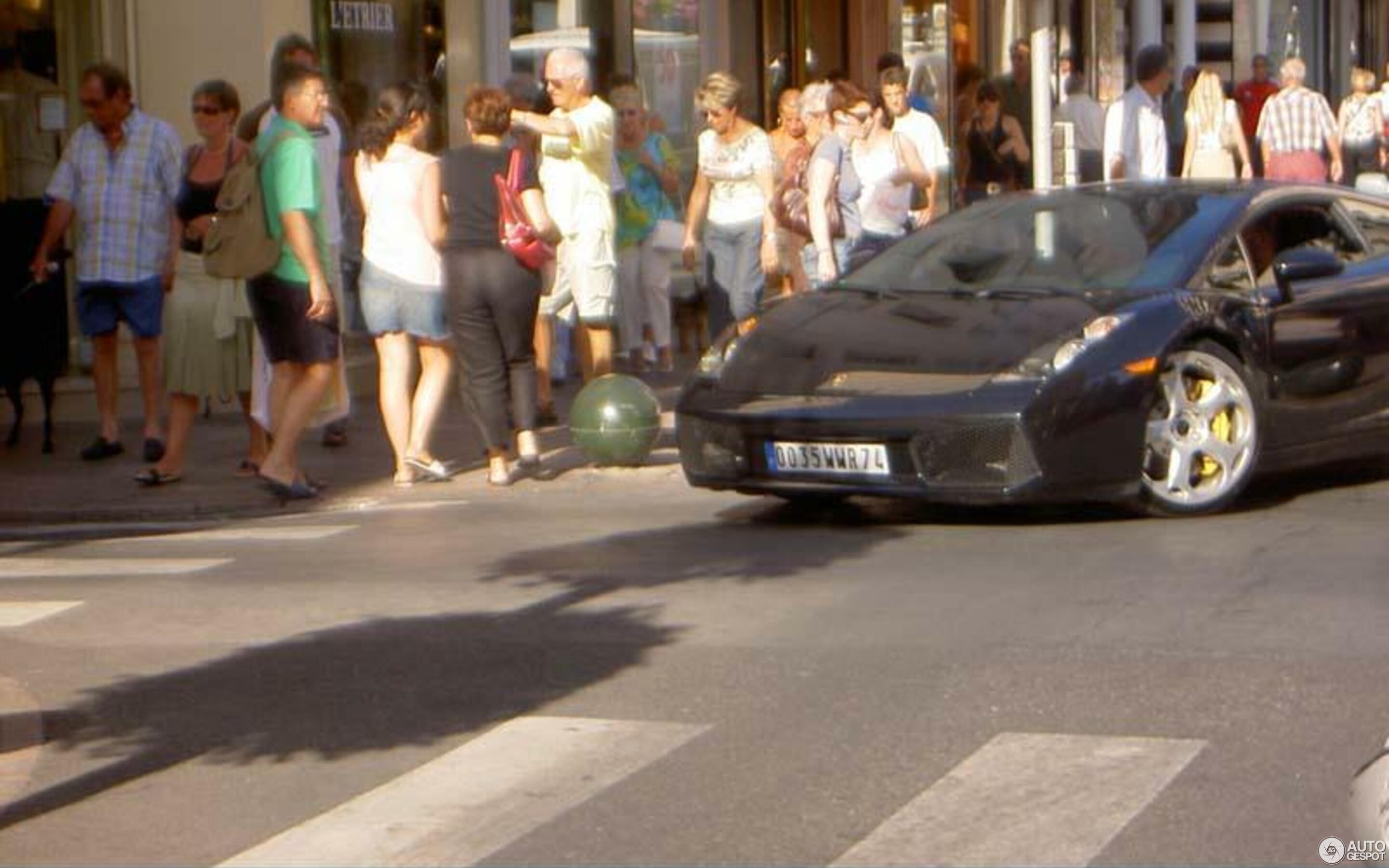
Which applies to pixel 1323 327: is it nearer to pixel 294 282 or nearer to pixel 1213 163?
pixel 294 282

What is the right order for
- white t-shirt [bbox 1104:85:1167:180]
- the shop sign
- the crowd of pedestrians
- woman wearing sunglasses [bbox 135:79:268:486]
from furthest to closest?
white t-shirt [bbox 1104:85:1167:180] < the shop sign < woman wearing sunglasses [bbox 135:79:268:486] < the crowd of pedestrians

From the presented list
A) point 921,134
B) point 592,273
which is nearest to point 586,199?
point 592,273

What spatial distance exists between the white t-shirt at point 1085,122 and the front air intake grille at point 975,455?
14612mm

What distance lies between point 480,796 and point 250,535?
5227 mm

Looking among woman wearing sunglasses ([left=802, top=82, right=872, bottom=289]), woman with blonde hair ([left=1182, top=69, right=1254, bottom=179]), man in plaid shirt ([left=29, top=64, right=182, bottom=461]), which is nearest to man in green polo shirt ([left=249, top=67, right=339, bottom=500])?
man in plaid shirt ([left=29, top=64, right=182, bottom=461])

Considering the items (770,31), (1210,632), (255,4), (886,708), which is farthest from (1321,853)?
(770,31)

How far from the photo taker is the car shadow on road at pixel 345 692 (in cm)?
712

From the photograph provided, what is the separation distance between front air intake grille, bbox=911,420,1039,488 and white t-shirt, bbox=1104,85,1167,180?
8975 mm

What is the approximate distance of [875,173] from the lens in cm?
1560

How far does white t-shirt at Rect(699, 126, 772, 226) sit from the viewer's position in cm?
1606

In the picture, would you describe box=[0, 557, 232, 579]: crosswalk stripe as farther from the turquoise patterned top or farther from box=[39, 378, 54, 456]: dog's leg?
the turquoise patterned top

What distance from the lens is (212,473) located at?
13703 millimetres

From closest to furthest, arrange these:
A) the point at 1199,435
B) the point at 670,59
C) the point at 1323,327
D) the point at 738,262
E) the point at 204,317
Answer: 1. the point at 1199,435
2. the point at 1323,327
3. the point at 204,317
4. the point at 738,262
5. the point at 670,59

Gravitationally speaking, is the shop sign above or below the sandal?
above
